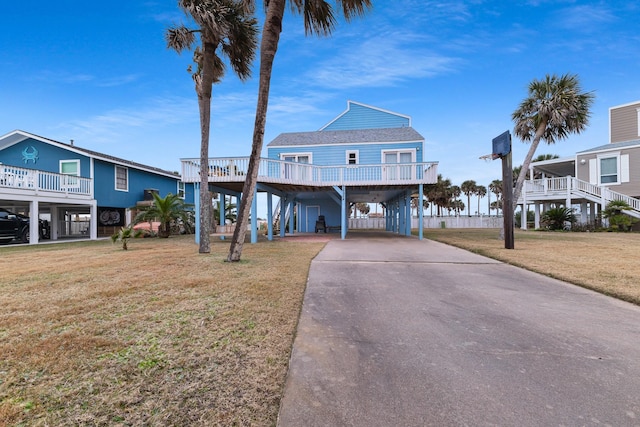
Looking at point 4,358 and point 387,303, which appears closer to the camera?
point 4,358

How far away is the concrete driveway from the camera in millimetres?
1806

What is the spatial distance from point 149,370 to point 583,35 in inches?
818

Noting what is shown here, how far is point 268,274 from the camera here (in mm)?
5906

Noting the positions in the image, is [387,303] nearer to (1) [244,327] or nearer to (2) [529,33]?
(1) [244,327]

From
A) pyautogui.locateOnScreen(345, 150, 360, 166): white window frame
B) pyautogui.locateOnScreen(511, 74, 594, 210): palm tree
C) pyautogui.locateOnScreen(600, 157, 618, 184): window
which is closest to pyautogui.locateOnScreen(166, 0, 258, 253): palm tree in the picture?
pyautogui.locateOnScreen(345, 150, 360, 166): white window frame

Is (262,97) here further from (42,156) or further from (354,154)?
(42,156)

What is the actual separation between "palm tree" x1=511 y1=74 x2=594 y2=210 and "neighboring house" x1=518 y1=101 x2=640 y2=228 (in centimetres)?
647

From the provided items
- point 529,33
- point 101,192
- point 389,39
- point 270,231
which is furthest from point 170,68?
point 529,33

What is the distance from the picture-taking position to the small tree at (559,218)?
19625 millimetres

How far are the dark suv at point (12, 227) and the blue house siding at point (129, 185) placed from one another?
3.69m

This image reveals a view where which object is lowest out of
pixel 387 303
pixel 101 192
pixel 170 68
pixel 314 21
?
pixel 387 303

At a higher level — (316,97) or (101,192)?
(316,97)

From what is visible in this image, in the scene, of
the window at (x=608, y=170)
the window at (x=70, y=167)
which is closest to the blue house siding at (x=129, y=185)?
the window at (x=70, y=167)

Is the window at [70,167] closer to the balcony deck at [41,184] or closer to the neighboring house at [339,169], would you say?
the balcony deck at [41,184]
